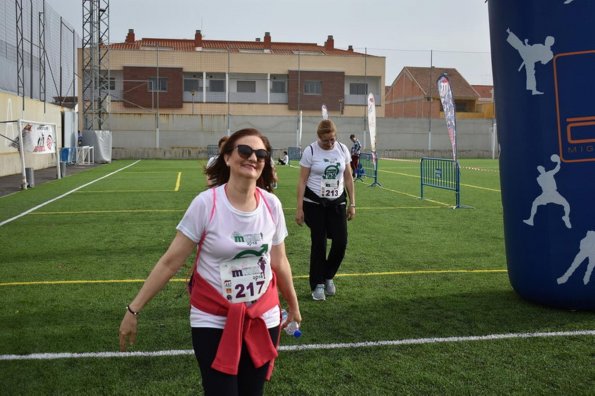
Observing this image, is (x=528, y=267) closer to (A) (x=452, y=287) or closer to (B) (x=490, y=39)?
(A) (x=452, y=287)

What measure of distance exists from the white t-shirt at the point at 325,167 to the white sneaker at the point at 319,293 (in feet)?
2.99

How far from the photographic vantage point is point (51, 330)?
5.80m

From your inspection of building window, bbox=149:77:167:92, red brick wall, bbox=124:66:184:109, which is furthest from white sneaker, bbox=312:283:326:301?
building window, bbox=149:77:167:92

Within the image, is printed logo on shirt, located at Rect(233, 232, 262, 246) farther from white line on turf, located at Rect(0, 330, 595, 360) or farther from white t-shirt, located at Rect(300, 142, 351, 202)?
white t-shirt, located at Rect(300, 142, 351, 202)

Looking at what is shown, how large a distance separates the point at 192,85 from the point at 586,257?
51.1m

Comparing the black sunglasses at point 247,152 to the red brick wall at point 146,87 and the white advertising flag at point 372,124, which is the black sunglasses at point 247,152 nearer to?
the white advertising flag at point 372,124

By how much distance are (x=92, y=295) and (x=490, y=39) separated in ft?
16.0

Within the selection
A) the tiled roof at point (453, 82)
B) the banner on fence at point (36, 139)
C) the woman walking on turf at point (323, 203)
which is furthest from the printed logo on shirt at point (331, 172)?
the tiled roof at point (453, 82)

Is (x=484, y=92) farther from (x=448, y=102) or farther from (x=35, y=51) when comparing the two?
(x=448, y=102)

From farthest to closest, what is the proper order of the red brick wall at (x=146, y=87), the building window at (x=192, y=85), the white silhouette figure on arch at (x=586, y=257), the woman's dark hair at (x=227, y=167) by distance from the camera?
the building window at (x=192, y=85) → the red brick wall at (x=146, y=87) → the white silhouette figure on arch at (x=586, y=257) → the woman's dark hair at (x=227, y=167)

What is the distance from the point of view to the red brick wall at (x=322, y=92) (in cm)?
5538

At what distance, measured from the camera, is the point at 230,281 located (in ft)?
10.3

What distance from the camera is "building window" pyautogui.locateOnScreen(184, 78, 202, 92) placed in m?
54.9

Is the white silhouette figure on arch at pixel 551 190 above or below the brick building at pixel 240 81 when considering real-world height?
below
